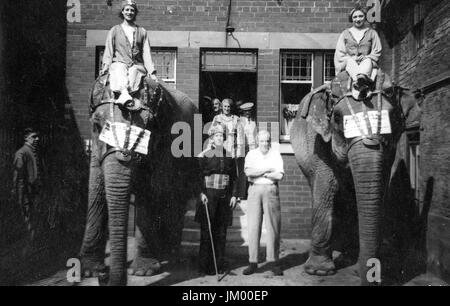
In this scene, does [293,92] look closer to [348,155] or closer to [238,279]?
[348,155]

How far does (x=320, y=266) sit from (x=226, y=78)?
5679 mm

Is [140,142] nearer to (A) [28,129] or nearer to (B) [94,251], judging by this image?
(B) [94,251]

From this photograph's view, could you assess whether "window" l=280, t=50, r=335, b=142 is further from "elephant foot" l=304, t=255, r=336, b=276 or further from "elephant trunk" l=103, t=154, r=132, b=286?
"elephant trunk" l=103, t=154, r=132, b=286

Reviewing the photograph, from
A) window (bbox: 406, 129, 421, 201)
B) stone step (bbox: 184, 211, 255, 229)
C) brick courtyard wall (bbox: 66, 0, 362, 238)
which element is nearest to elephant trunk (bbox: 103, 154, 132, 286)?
stone step (bbox: 184, 211, 255, 229)

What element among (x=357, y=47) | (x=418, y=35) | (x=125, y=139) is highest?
(x=418, y=35)

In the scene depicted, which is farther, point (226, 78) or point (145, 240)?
point (226, 78)

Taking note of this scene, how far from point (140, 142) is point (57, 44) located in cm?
502

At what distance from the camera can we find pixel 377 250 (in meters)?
4.99

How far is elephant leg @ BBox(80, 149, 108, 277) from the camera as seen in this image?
19.1ft

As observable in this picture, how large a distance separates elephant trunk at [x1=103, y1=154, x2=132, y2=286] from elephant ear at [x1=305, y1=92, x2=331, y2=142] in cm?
283

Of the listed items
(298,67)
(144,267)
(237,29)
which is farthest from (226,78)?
(144,267)

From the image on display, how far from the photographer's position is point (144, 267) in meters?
6.18
